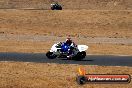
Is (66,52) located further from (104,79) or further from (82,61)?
(104,79)

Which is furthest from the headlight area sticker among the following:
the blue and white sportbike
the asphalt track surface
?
the blue and white sportbike

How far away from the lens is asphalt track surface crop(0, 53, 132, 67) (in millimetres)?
31453

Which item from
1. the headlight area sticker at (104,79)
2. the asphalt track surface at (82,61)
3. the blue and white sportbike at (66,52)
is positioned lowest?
the headlight area sticker at (104,79)

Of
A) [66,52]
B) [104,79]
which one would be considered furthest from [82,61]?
[104,79]

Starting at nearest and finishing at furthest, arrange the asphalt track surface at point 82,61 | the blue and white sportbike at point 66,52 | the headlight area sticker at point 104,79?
1. the headlight area sticker at point 104,79
2. the asphalt track surface at point 82,61
3. the blue and white sportbike at point 66,52

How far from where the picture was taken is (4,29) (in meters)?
57.2

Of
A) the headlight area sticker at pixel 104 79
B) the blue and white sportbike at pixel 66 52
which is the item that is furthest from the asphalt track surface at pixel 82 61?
the headlight area sticker at pixel 104 79

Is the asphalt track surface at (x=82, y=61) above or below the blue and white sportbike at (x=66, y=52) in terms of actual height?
below

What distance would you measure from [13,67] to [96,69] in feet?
18.7

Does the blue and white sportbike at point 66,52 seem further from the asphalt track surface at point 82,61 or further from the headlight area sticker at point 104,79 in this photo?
the headlight area sticker at point 104,79

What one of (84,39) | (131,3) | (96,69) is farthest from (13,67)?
(131,3)

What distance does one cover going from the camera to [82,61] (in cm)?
3219

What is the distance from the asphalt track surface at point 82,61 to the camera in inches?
1238

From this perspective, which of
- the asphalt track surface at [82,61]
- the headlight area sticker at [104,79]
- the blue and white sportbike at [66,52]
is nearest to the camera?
the headlight area sticker at [104,79]
